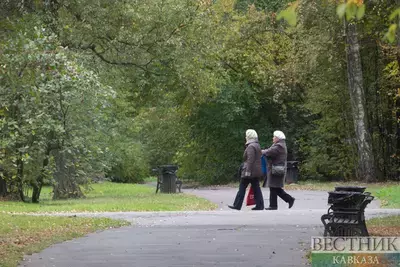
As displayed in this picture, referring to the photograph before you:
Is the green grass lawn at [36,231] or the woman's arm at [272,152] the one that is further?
the woman's arm at [272,152]

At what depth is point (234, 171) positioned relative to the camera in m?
46.6

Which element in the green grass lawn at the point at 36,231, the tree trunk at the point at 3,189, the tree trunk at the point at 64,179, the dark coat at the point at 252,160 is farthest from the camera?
the tree trunk at the point at 3,189

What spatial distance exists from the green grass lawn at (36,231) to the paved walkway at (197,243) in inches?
10.5

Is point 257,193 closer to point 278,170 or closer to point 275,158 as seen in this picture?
point 278,170

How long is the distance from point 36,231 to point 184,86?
17.0 m

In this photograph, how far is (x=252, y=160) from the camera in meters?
19.5

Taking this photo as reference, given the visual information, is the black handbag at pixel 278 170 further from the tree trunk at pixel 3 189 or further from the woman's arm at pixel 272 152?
the tree trunk at pixel 3 189

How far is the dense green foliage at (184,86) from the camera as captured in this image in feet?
71.3

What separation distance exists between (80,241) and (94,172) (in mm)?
20874

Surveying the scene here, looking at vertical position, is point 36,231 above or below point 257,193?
below

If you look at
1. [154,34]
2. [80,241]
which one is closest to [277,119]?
[154,34]

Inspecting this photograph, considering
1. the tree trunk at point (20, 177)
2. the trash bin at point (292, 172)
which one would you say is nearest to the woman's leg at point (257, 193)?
the tree trunk at point (20, 177)

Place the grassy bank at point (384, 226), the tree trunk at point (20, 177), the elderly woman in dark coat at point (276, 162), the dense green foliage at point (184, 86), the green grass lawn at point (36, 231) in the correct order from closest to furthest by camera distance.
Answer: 1. the green grass lawn at point (36, 231)
2. the grassy bank at point (384, 226)
3. the elderly woman in dark coat at point (276, 162)
4. the dense green foliage at point (184, 86)
5. the tree trunk at point (20, 177)

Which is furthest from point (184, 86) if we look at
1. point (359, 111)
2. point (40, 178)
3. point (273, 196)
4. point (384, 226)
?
point (384, 226)
